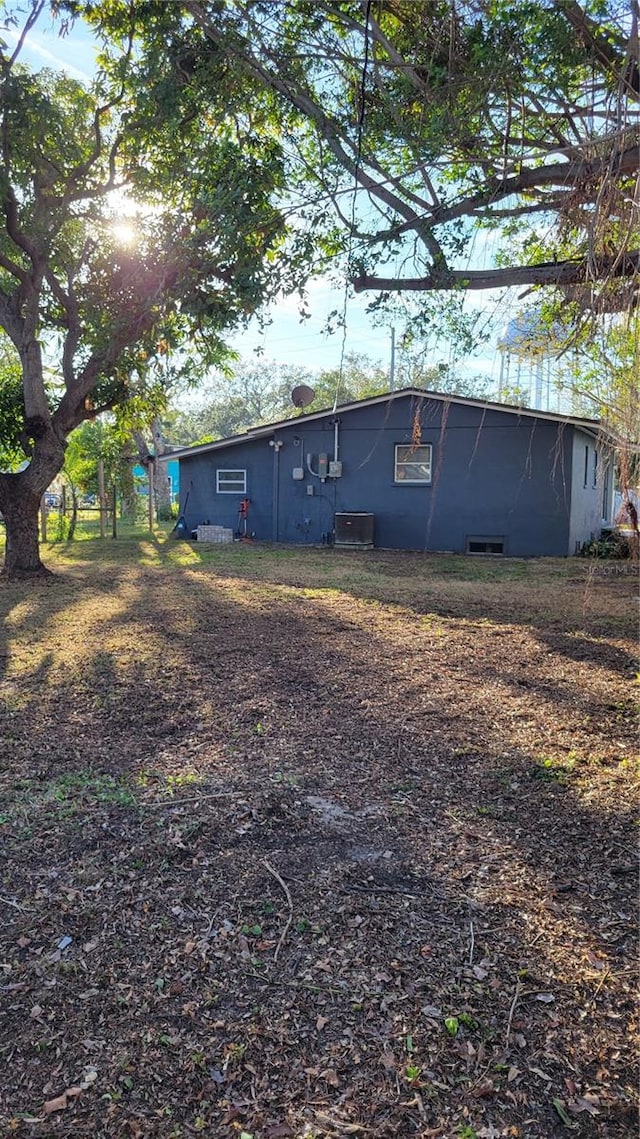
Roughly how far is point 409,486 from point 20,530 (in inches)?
318

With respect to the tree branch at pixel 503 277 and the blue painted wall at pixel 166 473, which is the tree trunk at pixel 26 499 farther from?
the blue painted wall at pixel 166 473

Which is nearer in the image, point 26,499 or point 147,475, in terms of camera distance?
point 26,499

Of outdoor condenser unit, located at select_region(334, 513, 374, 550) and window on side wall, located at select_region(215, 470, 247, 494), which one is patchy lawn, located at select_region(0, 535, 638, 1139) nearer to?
outdoor condenser unit, located at select_region(334, 513, 374, 550)

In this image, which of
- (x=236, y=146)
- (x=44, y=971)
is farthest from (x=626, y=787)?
(x=236, y=146)

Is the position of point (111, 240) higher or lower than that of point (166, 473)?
higher

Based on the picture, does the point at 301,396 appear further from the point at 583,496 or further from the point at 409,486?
the point at 583,496

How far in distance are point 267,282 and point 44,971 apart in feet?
14.5

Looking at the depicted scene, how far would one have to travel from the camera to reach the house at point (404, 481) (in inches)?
514

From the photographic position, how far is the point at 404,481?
46.4 ft

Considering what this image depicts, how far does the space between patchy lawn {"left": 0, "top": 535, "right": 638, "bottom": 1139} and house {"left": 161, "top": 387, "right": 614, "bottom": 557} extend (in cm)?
851

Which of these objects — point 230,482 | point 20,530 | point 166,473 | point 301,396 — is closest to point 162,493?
point 166,473

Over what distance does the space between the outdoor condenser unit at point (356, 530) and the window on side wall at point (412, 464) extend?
Result: 1.11 metres

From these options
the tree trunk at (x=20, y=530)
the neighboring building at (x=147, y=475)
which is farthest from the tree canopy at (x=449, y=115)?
the neighboring building at (x=147, y=475)

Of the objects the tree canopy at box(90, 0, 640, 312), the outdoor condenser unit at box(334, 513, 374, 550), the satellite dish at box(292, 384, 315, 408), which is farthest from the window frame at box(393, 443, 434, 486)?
the tree canopy at box(90, 0, 640, 312)
